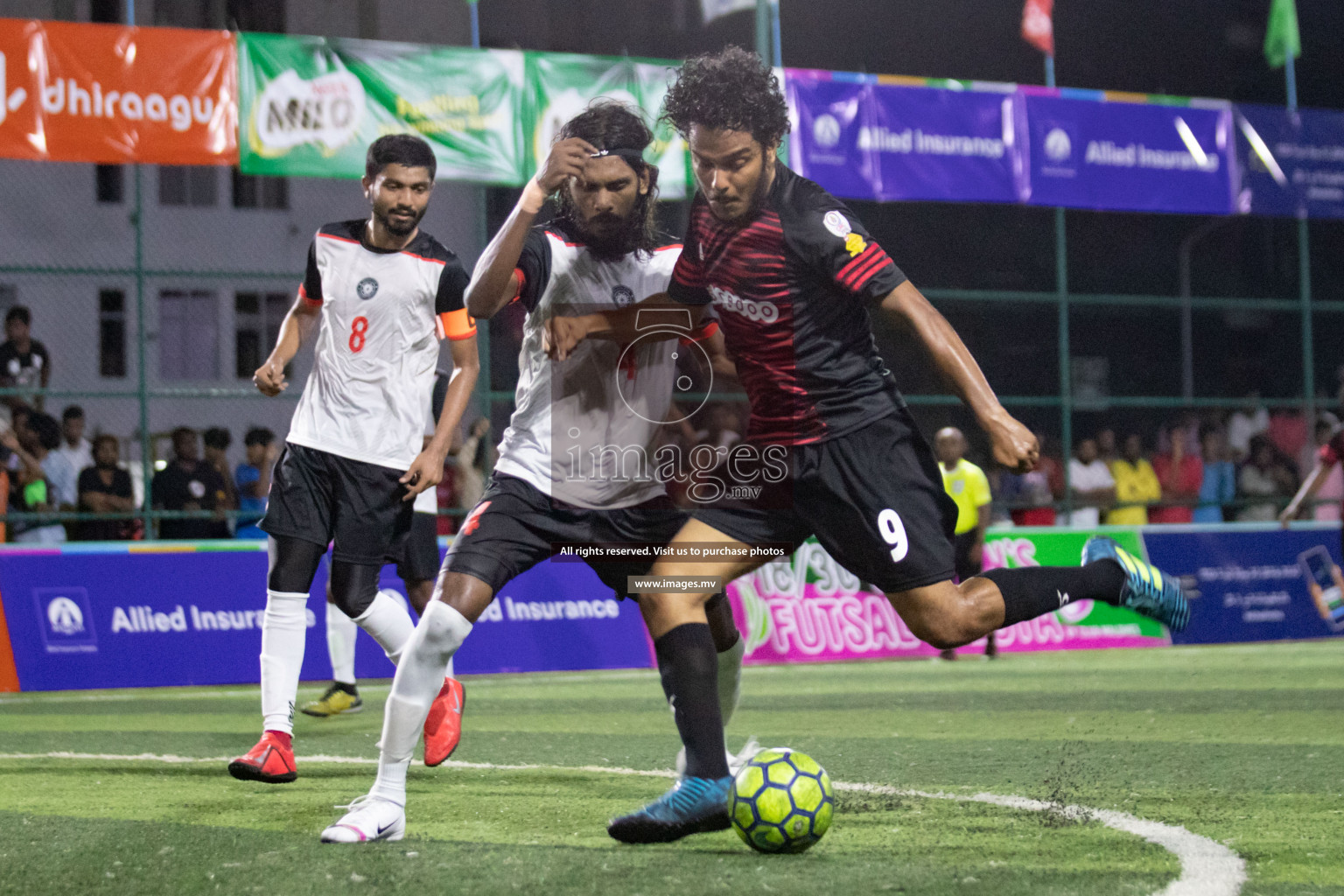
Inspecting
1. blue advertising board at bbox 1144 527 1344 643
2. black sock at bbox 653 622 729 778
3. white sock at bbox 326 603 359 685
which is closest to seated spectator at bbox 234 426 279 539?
white sock at bbox 326 603 359 685

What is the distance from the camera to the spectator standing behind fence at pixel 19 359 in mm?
12234

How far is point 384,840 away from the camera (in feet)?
13.7

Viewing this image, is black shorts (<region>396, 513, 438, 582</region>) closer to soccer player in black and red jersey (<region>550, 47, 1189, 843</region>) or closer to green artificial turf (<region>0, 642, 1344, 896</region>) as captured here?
green artificial turf (<region>0, 642, 1344, 896</region>)

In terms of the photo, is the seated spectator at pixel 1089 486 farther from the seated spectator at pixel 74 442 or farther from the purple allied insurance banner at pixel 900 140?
the seated spectator at pixel 74 442

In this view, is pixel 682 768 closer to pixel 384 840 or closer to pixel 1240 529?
pixel 384 840

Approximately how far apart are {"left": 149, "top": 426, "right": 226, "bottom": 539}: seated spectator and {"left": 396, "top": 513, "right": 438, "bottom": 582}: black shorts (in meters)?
5.17

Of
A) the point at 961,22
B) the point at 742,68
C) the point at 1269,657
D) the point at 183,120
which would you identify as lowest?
the point at 1269,657

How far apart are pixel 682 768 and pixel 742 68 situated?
2.01m

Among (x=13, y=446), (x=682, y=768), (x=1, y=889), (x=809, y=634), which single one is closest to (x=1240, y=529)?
(x=809, y=634)

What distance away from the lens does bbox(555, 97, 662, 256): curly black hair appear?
4.42m

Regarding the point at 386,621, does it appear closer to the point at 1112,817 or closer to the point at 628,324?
the point at 628,324

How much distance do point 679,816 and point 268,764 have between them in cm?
181

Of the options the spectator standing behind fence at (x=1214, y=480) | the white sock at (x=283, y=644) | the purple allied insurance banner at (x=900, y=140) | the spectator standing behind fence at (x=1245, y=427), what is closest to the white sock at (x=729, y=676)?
the white sock at (x=283, y=644)

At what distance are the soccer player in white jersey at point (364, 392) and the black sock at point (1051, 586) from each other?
7.33ft
